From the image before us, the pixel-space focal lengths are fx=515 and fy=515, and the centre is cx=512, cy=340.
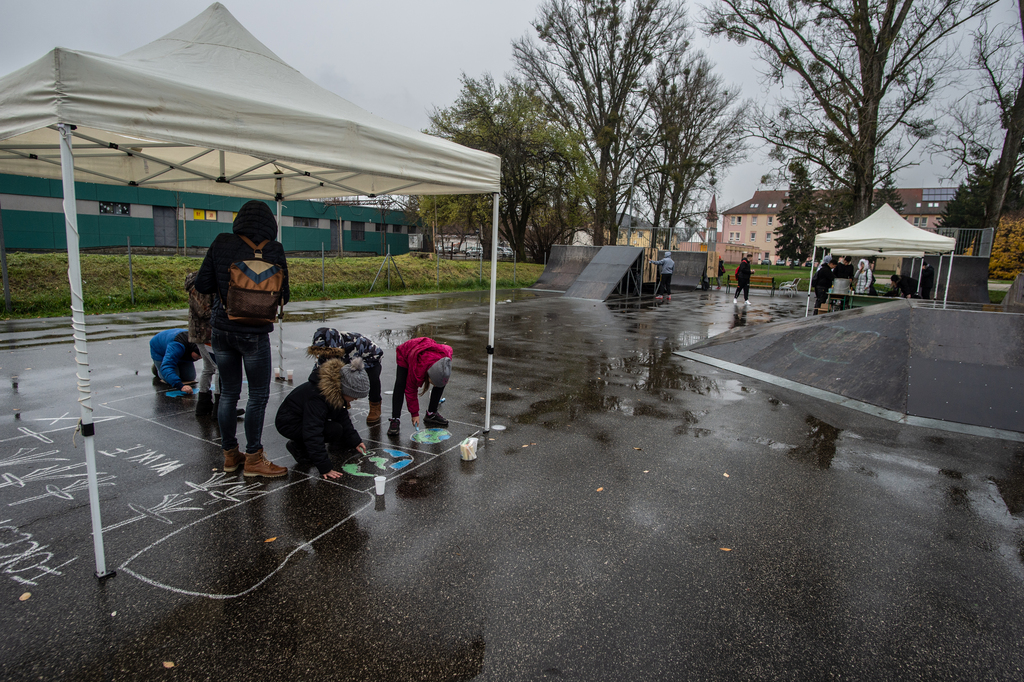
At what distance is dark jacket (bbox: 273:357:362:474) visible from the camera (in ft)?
13.1

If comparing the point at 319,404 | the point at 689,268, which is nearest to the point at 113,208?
the point at 689,268

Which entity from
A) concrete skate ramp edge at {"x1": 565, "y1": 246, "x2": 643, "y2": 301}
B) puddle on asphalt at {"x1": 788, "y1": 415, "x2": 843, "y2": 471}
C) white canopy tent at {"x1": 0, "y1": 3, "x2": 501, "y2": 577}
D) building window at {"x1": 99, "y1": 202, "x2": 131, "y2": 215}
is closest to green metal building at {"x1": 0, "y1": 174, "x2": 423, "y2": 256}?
building window at {"x1": 99, "y1": 202, "x2": 131, "y2": 215}

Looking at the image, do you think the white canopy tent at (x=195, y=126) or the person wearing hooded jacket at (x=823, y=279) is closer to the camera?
the white canopy tent at (x=195, y=126)

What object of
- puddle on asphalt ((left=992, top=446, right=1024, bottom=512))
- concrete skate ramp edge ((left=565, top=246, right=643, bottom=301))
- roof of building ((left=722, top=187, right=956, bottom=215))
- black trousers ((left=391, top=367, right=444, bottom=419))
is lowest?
puddle on asphalt ((left=992, top=446, right=1024, bottom=512))

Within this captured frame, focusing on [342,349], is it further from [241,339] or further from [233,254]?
[233,254]

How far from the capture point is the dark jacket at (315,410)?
13.1ft

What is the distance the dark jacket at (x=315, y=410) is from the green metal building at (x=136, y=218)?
17.3 m

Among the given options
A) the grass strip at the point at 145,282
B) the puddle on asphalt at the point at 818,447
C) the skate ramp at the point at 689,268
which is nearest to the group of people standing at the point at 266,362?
the puddle on asphalt at the point at 818,447

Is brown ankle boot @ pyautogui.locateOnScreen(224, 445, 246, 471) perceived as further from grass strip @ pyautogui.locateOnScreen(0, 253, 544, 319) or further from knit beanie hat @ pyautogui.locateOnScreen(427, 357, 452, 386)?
grass strip @ pyautogui.locateOnScreen(0, 253, 544, 319)

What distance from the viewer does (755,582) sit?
303 cm

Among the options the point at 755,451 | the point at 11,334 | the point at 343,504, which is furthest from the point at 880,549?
the point at 11,334

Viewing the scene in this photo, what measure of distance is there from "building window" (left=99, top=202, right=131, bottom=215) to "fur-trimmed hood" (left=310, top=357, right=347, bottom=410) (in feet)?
107

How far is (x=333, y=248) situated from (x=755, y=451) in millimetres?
41099

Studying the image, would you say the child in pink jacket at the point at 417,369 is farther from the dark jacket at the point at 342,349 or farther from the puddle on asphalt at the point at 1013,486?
the puddle on asphalt at the point at 1013,486
